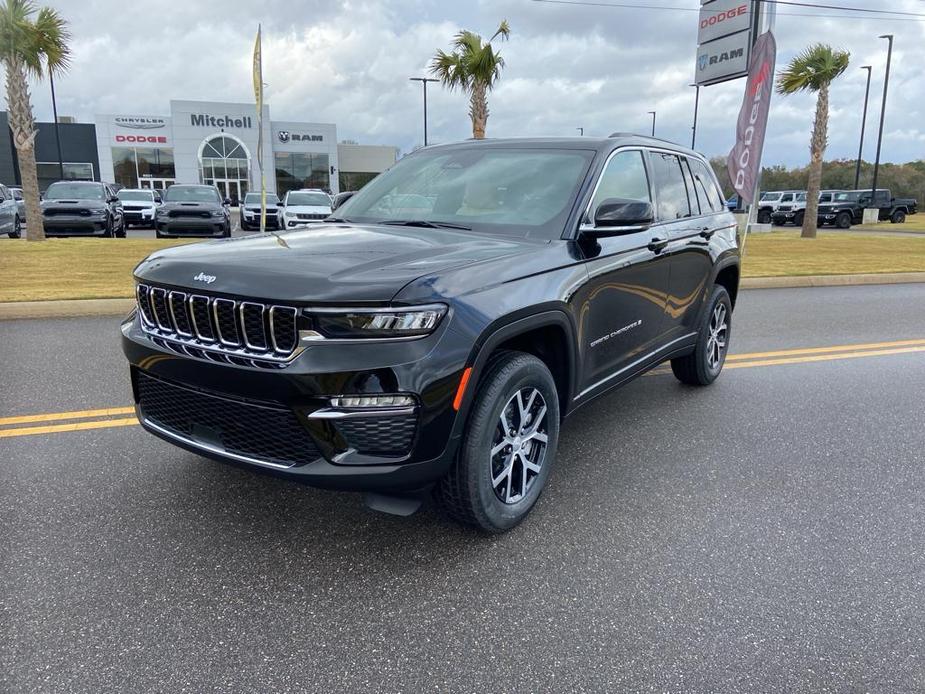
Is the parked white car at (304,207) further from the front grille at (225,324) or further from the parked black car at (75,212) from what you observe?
the front grille at (225,324)

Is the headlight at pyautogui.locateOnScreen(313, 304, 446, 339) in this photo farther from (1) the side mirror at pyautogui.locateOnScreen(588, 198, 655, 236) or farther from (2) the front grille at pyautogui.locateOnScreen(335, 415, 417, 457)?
(1) the side mirror at pyautogui.locateOnScreen(588, 198, 655, 236)

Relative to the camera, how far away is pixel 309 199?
2292 centimetres

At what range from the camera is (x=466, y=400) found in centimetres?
280

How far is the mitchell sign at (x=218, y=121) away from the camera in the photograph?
51.8 metres

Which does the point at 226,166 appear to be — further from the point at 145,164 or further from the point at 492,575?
the point at 492,575

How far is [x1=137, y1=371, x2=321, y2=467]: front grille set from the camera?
2705 millimetres

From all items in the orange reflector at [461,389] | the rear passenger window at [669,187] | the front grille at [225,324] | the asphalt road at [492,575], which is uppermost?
the rear passenger window at [669,187]

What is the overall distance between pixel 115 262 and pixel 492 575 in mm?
11607

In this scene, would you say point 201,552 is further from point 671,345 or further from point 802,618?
point 671,345

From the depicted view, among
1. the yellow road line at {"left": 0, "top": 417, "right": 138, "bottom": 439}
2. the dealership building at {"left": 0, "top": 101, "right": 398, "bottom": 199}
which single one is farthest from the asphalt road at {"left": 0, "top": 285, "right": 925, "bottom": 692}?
the dealership building at {"left": 0, "top": 101, "right": 398, "bottom": 199}

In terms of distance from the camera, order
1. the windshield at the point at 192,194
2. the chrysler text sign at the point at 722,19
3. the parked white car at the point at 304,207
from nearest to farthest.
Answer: the chrysler text sign at the point at 722,19 → the windshield at the point at 192,194 → the parked white car at the point at 304,207

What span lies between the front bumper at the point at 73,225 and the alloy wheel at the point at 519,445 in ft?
62.0

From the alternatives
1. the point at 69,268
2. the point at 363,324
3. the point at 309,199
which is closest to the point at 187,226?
the point at 309,199

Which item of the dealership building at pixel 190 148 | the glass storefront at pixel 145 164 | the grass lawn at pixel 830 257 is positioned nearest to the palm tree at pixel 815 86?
the grass lawn at pixel 830 257
